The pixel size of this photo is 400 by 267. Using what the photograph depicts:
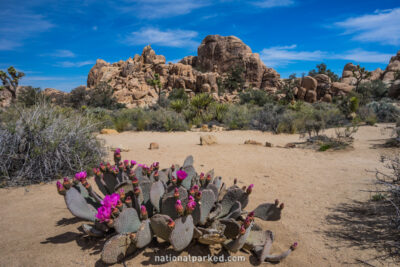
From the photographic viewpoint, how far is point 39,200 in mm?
3293

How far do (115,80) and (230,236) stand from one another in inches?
2238

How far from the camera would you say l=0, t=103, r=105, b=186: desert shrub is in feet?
12.8

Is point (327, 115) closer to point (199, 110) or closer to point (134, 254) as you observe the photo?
point (199, 110)

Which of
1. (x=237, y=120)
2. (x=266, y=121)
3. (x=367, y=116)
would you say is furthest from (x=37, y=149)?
(x=367, y=116)

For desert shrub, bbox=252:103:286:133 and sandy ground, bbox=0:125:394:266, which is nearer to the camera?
sandy ground, bbox=0:125:394:266

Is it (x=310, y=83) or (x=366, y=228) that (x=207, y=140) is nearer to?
Answer: (x=366, y=228)

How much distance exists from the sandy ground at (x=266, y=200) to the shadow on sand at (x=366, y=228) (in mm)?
30

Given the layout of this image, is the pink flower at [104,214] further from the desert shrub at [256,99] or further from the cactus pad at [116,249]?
the desert shrub at [256,99]

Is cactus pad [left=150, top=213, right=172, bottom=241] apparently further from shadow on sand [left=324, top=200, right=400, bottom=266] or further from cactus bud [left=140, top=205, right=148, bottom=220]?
shadow on sand [left=324, top=200, right=400, bottom=266]

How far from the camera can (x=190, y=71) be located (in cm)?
5500

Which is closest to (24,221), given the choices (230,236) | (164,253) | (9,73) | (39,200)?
(39,200)

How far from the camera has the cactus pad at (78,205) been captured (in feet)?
6.59

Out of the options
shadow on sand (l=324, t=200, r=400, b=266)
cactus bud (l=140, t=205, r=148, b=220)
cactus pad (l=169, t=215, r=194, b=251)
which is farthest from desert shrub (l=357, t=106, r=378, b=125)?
cactus bud (l=140, t=205, r=148, b=220)

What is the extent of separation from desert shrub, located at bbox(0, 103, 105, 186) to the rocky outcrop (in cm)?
4184
